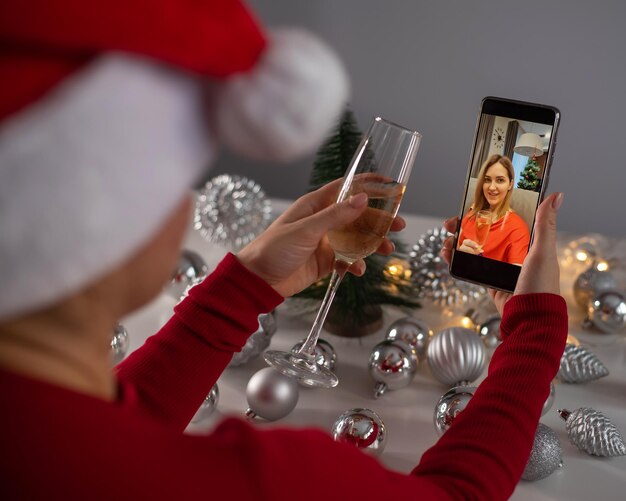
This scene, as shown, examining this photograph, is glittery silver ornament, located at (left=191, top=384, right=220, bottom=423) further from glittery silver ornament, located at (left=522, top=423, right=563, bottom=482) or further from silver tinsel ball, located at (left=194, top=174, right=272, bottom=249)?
silver tinsel ball, located at (left=194, top=174, right=272, bottom=249)

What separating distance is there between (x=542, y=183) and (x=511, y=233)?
2.7 inches

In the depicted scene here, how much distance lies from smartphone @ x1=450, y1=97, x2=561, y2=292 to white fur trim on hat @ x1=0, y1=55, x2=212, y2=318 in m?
0.55

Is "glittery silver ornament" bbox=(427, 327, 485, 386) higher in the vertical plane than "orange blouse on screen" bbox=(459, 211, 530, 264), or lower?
lower

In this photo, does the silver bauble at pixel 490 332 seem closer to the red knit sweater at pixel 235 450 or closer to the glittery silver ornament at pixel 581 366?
the glittery silver ornament at pixel 581 366

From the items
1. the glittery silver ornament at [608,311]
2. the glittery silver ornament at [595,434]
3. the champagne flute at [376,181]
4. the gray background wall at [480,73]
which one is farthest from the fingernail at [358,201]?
the gray background wall at [480,73]

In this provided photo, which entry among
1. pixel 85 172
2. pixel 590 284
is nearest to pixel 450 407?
pixel 590 284

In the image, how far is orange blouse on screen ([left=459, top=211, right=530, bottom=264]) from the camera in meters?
0.88

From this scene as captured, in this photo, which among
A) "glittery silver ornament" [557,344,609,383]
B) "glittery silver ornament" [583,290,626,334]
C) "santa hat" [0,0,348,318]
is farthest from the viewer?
"glittery silver ornament" [583,290,626,334]

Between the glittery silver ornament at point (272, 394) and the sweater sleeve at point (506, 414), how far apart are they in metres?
0.25

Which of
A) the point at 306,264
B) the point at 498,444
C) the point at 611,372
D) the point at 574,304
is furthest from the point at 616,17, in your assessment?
the point at 498,444

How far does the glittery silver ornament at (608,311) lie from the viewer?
3.51 feet

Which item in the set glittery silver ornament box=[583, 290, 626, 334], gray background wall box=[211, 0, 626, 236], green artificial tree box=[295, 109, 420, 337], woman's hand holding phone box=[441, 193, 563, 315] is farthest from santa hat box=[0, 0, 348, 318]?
gray background wall box=[211, 0, 626, 236]

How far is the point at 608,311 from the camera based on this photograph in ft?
3.52

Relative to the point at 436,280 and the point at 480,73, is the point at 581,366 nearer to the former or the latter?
the point at 436,280
